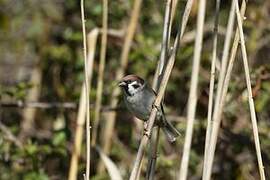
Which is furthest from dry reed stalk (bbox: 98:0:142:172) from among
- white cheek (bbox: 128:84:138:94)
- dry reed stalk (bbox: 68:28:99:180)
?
white cheek (bbox: 128:84:138:94)

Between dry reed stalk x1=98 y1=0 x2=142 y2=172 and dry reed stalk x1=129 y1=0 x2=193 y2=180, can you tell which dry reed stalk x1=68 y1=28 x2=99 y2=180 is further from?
dry reed stalk x1=129 y1=0 x2=193 y2=180

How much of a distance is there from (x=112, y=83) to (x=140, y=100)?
0.93 metres

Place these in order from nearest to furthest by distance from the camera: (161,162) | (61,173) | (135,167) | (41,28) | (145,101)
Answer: (135,167)
(145,101)
(161,162)
(61,173)
(41,28)

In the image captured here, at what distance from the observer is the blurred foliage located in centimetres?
373

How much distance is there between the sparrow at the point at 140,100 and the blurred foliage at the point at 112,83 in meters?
0.44

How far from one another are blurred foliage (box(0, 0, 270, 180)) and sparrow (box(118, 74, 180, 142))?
437 millimetres

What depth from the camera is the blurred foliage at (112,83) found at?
373cm

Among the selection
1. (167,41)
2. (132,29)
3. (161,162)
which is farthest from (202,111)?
(167,41)

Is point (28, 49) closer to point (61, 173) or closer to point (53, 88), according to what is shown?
point (53, 88)

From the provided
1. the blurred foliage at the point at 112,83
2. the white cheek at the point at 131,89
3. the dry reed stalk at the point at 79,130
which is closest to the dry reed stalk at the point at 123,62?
the blurred foliage at the point at 112,83

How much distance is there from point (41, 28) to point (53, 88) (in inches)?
17.4

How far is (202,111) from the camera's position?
13.0ft

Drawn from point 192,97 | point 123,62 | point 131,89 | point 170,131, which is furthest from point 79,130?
point 192,97

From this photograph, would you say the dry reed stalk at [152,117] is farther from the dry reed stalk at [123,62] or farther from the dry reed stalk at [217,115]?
the dry reed stalk at [123,62]
